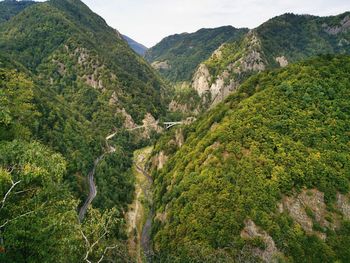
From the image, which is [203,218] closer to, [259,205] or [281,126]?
[259,205]

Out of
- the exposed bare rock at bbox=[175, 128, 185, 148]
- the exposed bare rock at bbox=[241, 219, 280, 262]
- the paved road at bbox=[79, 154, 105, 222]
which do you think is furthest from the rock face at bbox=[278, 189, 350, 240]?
the exposed bare rock at bbox=[175, 128, 185, 148]

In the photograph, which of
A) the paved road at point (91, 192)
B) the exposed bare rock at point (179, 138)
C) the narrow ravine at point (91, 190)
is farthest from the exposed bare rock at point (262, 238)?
the exposed bare rock at point (179, 138)

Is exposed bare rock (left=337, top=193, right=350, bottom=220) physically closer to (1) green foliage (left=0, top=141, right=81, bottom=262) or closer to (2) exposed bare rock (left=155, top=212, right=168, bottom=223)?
(2) exposed bare rock (left=155, top=212, right=168, bottom=223)

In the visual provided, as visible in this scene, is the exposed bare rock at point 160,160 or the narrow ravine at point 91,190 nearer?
the narrow ravine at point 91,190

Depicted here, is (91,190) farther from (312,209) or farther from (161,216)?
(312,209)

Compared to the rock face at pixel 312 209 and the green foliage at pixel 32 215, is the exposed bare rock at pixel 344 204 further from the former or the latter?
the green foliage at pixel 32 215

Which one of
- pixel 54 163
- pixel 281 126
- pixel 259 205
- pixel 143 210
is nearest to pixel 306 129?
pixel 281 126

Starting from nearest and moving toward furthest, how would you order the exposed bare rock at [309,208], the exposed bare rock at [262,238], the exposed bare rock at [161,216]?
the exposed bare rock at [262,238] → the exposed bare rock at [309,208] → the exposed bare rock at [161,216]
